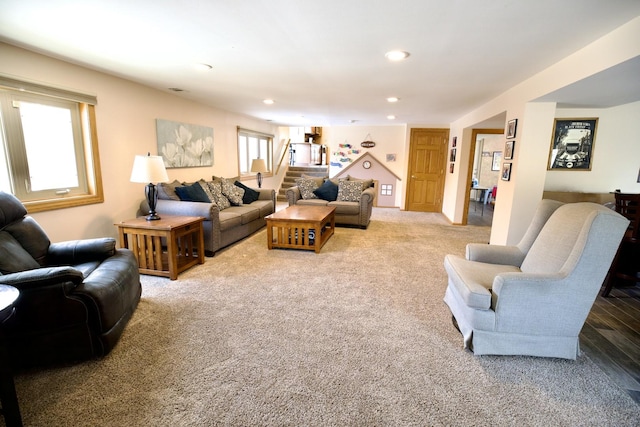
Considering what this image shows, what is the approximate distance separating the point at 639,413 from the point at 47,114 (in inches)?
198

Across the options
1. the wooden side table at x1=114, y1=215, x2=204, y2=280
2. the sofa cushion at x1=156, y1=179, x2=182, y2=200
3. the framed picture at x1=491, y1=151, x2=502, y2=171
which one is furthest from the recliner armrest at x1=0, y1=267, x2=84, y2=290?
the framed picture at x1=491, y1=151, x2=502, y2=171

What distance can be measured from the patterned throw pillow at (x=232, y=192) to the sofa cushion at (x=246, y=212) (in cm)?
16

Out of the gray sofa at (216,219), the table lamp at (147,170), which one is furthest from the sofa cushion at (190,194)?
the table lamp at (147,170)

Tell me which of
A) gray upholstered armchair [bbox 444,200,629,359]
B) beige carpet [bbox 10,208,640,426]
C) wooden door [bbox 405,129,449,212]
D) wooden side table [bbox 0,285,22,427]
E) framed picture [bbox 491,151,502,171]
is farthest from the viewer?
framed picture [bbox 491,151,502,171]

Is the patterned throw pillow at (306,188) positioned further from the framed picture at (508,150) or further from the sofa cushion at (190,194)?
the framed picture at (508,150)

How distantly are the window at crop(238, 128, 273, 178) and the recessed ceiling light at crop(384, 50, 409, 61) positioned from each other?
4.45 metres

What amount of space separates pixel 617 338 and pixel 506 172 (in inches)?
83.2

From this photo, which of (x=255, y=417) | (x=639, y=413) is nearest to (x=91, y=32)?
(x=255, y=417)

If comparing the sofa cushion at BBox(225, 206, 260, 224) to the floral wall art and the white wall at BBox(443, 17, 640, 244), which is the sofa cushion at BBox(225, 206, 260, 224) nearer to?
the floral wall art

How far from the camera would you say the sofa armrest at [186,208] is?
3.55 metres

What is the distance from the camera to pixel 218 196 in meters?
4.56

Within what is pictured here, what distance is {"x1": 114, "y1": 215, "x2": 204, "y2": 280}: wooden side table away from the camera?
293 cm

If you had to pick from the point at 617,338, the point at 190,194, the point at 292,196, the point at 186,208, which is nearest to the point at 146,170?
the point at 186,208

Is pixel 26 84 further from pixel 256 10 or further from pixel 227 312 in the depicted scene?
pixel 227 312
